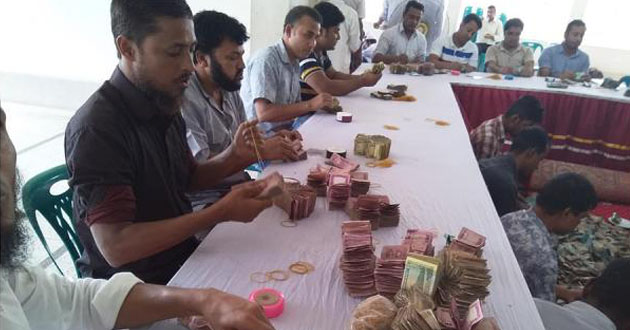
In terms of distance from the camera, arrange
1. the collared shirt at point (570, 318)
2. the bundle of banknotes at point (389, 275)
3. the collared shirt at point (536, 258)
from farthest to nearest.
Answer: the collared shirt at point (536, 258)
the collared shirt at point (570, 318)
the bundle of banknotes at point (389, 275)

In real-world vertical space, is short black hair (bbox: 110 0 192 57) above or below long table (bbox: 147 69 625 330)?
above

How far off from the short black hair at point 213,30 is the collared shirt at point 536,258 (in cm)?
151

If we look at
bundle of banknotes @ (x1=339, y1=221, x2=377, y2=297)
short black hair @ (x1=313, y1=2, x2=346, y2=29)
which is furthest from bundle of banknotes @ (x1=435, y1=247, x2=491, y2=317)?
short black hair @ (x1=313, y1=2, x2=346, y2=29)

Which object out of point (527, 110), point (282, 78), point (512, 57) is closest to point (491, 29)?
point (512, 57)

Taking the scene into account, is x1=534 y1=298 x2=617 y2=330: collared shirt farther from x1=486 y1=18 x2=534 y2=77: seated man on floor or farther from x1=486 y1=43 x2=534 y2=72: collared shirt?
x1=486 y1=43 x2=534 y2=72: collared shirt

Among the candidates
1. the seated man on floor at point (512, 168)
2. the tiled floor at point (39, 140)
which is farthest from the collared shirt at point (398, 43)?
the tiled floor at point (39, 140)

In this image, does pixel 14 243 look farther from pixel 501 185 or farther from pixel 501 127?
pixel 501 127

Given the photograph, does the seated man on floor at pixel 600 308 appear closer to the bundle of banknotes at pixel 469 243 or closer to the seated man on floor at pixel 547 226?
the seated man on floor at pixel 547 226

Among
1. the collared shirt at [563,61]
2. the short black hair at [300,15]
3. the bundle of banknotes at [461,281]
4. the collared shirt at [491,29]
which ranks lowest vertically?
the bundle of banknotes at [461,281]

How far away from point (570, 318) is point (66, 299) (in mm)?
1439

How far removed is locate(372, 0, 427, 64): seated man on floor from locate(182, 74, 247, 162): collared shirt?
122 inches

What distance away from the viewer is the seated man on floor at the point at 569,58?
517cm

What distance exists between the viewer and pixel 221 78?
2.12m

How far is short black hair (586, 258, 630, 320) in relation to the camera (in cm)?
163
